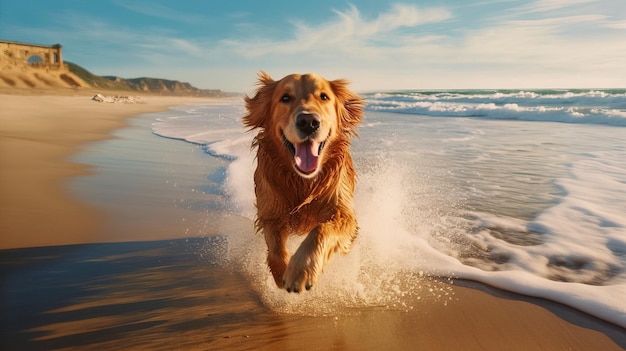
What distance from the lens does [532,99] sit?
1169 inches

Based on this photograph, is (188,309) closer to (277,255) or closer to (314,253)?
(277,255)

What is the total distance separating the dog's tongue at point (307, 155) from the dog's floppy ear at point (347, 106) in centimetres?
54

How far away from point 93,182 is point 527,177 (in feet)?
20.8

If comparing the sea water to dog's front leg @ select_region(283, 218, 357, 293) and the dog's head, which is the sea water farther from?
the dog's head

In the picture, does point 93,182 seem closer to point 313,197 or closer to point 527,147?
point 313,197

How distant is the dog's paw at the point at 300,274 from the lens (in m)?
2.54

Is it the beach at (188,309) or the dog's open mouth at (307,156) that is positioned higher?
the dog's open mouth at (307,156)

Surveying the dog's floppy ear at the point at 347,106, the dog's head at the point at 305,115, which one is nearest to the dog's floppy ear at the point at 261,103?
the dog's head at the point at 305,115

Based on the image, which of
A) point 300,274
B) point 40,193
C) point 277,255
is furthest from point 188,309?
point 40,193

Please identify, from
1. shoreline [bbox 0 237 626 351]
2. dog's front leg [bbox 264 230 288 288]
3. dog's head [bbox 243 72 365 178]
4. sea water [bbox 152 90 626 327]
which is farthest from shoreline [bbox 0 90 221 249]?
dog's head [bbox 243 72 365 178]

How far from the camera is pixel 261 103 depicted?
3402 mm

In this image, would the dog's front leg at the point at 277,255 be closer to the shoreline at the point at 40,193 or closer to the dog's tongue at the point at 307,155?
the dog's tongue at the point at 307,155

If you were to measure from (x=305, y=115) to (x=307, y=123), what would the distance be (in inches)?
2.2

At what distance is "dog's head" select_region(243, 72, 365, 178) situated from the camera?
2.89m
